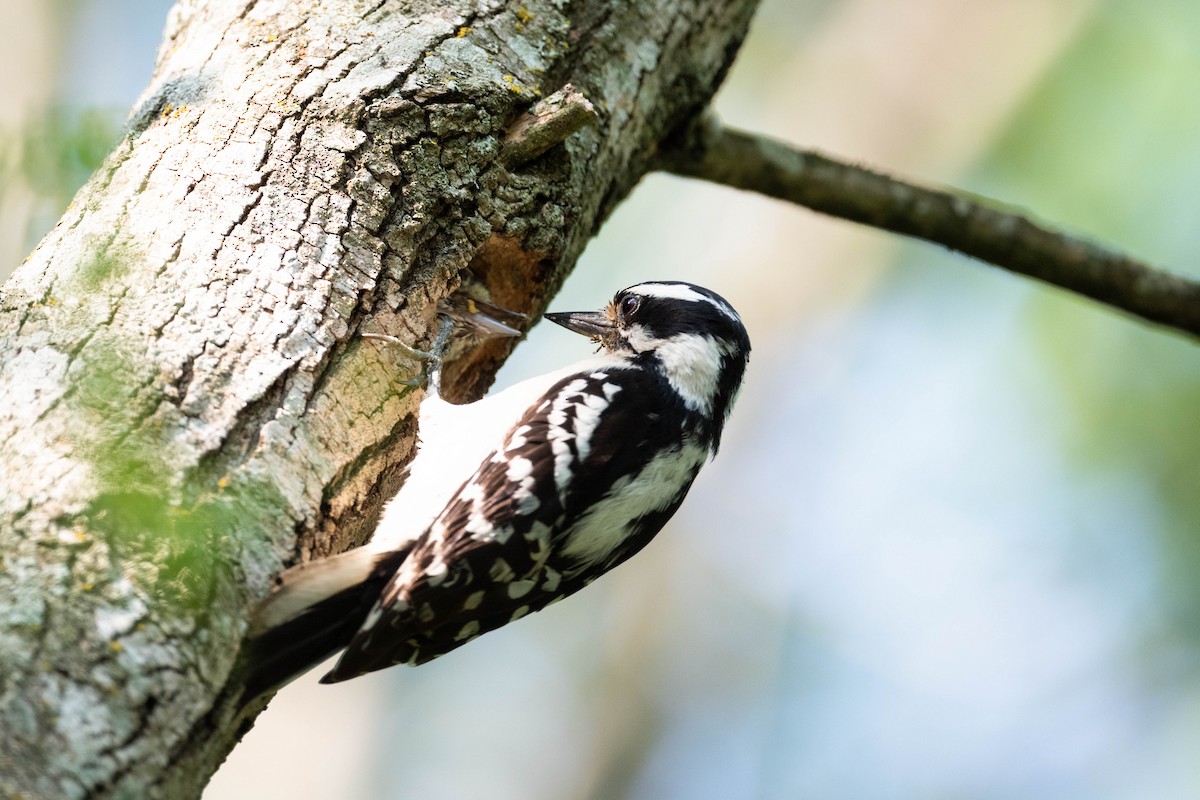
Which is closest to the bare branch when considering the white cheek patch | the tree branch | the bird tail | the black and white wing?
the black and white wing

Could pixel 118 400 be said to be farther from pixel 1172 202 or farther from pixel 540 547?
pixel 1172 202

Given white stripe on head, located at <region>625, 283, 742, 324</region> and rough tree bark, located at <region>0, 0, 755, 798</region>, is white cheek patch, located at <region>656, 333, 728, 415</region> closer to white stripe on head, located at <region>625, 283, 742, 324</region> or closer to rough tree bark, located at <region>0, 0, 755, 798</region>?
white stripe on head, located at <region>625, 283, 742, 324</region>

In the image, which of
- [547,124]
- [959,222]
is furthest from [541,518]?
[959,222]

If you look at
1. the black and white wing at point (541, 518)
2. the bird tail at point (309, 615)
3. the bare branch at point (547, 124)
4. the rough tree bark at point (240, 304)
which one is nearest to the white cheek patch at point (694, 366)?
the black and white wing at point (541, 518)

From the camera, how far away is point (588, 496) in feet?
11.1

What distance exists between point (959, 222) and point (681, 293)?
61.5 inches

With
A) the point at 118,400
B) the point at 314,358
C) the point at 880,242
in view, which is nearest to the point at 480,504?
the point at 314,358

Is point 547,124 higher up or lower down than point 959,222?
higher up

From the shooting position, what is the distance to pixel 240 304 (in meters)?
2.72

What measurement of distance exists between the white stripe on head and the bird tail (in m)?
1.69

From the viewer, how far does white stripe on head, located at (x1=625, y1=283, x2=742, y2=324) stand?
4.29 m

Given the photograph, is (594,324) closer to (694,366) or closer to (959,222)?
(694,366)

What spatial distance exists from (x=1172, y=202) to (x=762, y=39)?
140 inches

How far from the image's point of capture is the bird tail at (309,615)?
250 centimetres
